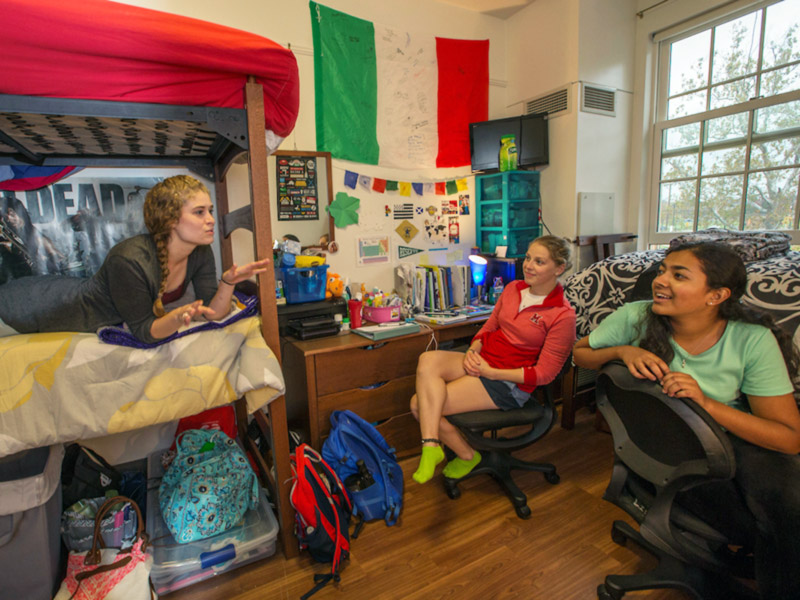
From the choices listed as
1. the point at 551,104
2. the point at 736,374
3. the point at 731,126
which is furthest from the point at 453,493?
the point at 731,126

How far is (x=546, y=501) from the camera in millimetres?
1870

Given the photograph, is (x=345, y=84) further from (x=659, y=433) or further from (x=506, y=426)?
(x=659, y=433)

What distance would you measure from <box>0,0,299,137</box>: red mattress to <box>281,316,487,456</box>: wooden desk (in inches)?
44.3

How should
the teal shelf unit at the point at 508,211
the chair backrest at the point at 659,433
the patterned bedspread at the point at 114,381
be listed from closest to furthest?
the chair backrest at the point at 659,433, the patterned bedspread at the point at 114,381, the teal shelf unit at the point at 508,211

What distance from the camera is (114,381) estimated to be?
125 centimetres

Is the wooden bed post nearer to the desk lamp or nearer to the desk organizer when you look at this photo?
the desk organizer

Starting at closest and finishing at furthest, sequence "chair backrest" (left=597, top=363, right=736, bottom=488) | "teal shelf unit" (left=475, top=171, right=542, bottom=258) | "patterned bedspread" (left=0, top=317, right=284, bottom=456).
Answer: "chair backrest" (left=597, top=363, right=736, bottom=488), "patterned bedspread" (left=0, top=317, right=284, bottom=456), "teal shelf unit" (left=475, top=171, right=542, bottom=258)

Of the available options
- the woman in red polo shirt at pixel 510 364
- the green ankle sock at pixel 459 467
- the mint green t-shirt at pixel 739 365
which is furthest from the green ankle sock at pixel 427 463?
the mint green t-shirt at pixel 739 365

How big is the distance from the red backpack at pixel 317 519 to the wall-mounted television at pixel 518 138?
2247 millimetres

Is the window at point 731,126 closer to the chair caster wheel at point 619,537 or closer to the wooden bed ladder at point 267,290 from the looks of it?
the chair caster wheel at point 619,537

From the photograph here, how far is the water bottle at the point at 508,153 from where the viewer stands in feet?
9.41

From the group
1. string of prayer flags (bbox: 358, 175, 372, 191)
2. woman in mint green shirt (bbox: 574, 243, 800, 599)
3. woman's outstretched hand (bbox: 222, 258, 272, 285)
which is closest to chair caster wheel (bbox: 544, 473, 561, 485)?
woman in mint green shirt (bbox: 574, 243, 800, 599)

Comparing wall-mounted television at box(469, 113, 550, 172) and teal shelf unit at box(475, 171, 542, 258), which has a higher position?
wall-mounted television at box(469, 113, 550, 172)

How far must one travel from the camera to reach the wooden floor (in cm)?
144
